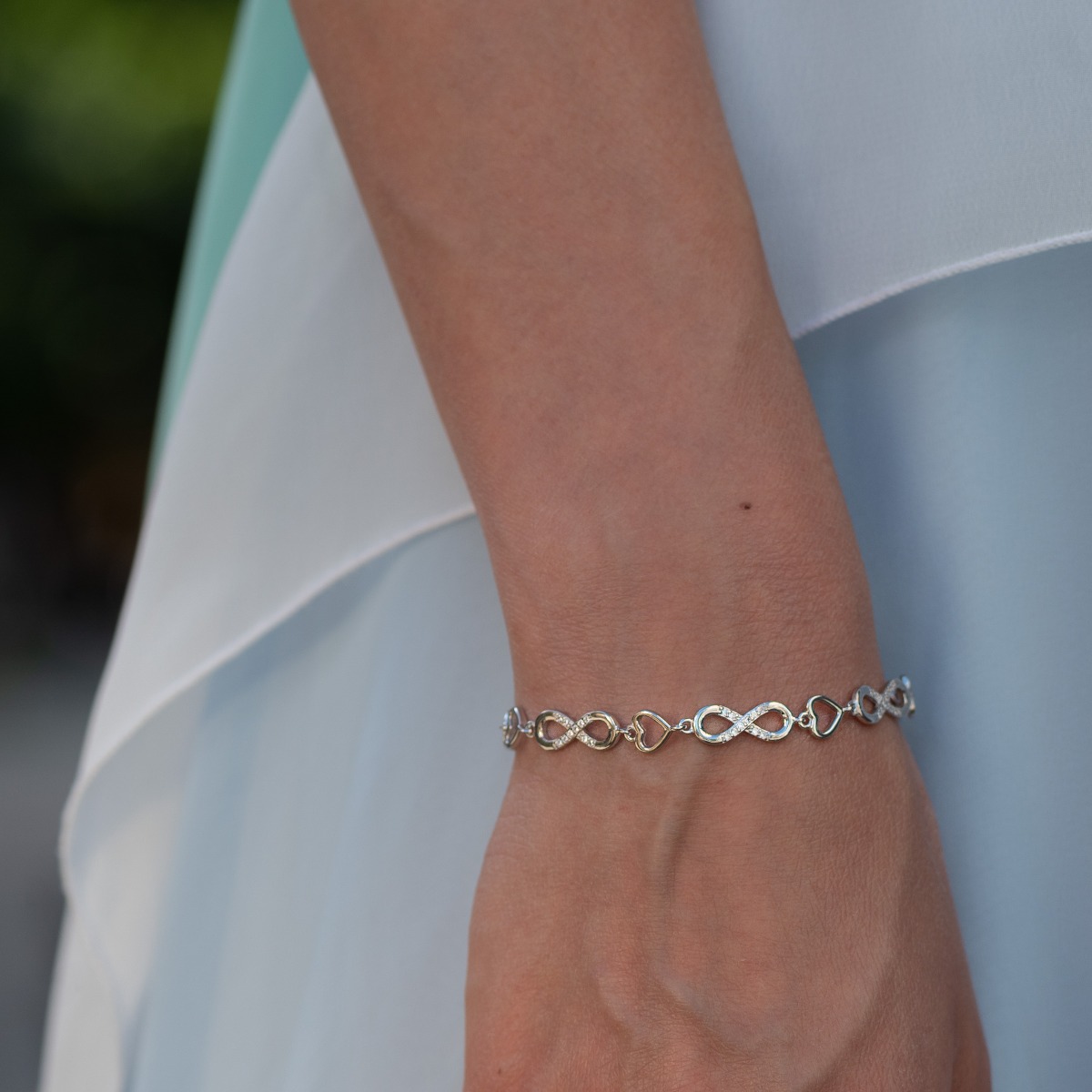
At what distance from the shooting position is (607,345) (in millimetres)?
599

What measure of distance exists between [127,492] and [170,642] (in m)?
7.09

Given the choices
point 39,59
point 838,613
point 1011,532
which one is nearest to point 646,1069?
point 838,613

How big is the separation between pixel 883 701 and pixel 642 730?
0.12 meters

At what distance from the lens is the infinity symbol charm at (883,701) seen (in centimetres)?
58

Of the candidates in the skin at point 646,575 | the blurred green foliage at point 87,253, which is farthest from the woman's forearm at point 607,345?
the blurred green foliage at point 87,253

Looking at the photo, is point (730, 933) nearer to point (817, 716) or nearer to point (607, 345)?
point (817, 716)

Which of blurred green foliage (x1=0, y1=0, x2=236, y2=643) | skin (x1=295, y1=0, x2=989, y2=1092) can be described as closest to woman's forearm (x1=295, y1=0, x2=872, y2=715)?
skin (x1=295, y1=0, x2=989, y2=1092)

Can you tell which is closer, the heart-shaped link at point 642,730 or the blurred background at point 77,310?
the heart-shaped link at point 642,730

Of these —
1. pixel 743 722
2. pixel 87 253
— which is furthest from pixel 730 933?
pixel 87 253

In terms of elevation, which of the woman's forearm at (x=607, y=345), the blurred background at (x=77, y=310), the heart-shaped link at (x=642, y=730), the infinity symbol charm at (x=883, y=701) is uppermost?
the blurred background at (x=77, y=310)

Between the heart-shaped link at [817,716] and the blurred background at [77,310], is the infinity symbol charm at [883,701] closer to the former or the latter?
the heart-shaped link at [817,716]

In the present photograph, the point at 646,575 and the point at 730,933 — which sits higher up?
the point at 646,575

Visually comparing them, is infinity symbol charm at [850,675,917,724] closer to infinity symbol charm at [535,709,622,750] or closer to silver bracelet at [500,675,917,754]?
silver bracelet at [500,675,917,754]

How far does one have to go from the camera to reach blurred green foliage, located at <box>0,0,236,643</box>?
596cm
